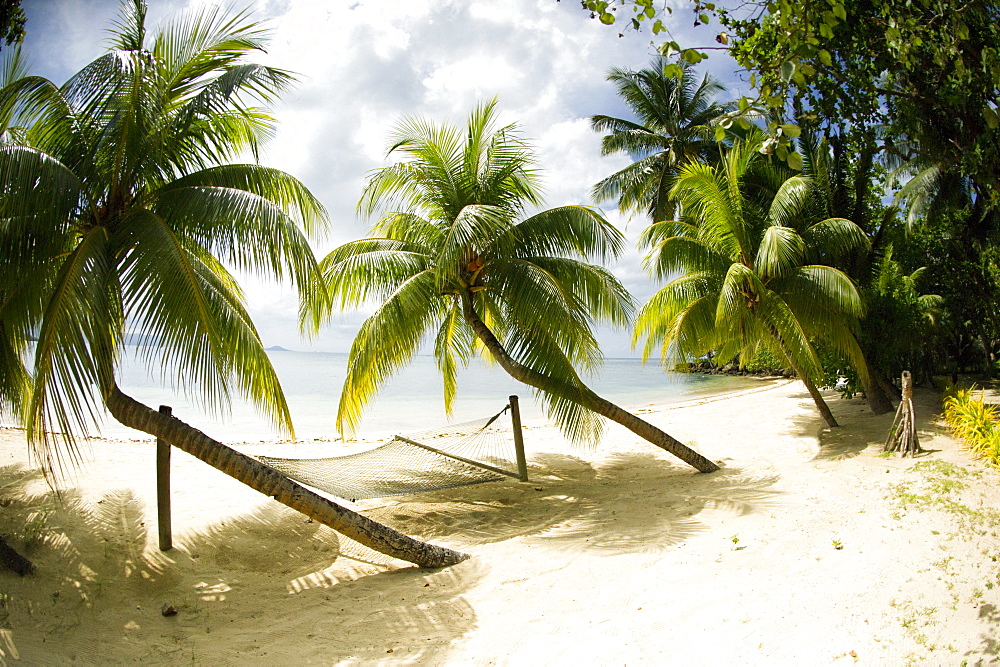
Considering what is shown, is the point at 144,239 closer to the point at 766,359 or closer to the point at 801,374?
the point at 801,374

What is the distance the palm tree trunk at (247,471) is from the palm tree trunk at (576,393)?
2727 millimetres

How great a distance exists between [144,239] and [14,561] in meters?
2.54

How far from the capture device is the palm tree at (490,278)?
250 inches

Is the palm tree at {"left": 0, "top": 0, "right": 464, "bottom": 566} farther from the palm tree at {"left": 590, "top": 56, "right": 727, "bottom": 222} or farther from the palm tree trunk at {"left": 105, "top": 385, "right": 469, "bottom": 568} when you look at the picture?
the palm tree at {"left": 590, "top": 56, "right": 727, "bottom": 222}

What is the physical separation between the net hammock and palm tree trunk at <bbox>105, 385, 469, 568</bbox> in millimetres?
775

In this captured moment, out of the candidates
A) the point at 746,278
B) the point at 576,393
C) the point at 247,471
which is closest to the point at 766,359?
the point at 746,278

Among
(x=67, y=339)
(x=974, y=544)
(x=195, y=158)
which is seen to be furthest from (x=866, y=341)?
(x=67, y=339)

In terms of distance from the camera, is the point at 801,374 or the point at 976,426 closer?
the point at 976,426

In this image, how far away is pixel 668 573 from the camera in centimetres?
411

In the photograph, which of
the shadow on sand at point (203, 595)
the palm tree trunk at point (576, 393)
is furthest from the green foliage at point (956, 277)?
the shadow on sand at point (203, 595)

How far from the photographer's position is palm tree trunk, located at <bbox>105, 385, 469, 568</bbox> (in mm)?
4344

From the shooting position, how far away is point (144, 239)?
3945 mm

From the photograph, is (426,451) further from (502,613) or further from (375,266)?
(502,613)

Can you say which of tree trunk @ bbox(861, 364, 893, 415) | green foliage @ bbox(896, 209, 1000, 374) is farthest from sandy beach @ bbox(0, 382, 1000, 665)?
green foliage @ bbox(896, 209, 1000, 374)
